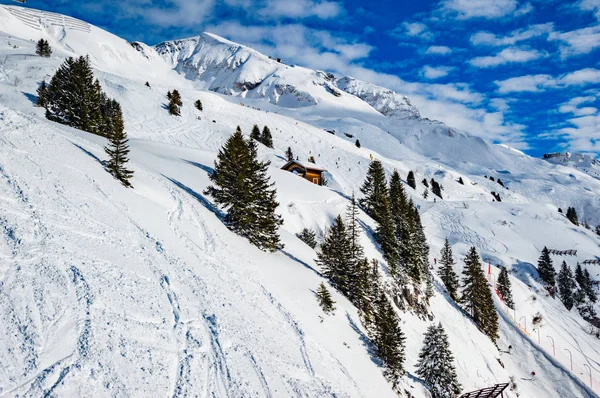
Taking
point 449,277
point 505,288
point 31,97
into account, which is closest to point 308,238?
point 449,277

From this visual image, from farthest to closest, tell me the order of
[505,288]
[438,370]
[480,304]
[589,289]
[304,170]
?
[589,289] → [505,288] → [304,170] → [480,304] → [438,370]

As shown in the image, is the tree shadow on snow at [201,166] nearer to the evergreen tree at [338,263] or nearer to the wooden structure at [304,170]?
the evergreen tree at [338,263]

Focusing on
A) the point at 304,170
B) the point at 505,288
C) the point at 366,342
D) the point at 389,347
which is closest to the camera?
the point at 389,347

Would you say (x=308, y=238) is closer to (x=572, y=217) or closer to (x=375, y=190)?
(x=375, y=190)

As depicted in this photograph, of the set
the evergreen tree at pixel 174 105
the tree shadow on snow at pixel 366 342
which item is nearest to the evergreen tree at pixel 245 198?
the tree shadow on snow at pixel 366 342

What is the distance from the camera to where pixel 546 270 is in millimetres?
70562

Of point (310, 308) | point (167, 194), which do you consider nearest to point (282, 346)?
point (310, 308)

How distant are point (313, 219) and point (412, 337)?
1487 cm

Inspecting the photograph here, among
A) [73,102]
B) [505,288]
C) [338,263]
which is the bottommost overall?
[505,288]

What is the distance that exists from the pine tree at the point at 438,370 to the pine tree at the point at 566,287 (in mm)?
64757

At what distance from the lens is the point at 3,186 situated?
1130 cm

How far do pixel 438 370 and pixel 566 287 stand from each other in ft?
221

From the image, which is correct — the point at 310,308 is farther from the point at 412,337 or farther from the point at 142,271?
the point at 412,337

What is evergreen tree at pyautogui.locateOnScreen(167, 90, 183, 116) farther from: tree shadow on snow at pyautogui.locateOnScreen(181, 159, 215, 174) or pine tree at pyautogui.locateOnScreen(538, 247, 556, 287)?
pine tree at pyautogui.locateOnScreen(538, 247, 556, 287)
